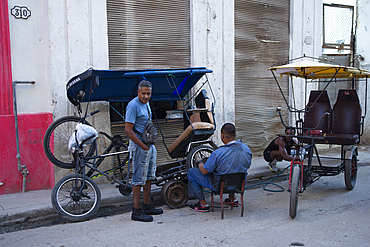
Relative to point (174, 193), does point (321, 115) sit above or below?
above

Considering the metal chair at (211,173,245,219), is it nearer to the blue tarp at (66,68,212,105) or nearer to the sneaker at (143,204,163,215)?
the sneaker at (143,204,163,215)

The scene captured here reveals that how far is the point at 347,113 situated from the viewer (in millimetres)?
6645

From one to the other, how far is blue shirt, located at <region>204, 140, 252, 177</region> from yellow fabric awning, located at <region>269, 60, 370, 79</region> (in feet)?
6.32

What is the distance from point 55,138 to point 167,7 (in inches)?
153

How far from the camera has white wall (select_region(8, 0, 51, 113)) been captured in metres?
5.86

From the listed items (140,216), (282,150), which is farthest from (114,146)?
(282,150)

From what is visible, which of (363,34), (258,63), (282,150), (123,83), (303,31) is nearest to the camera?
(123,83)

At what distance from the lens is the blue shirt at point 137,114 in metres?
4.35

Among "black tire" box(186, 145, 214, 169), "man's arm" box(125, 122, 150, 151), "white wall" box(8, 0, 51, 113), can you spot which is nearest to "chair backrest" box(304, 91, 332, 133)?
"black tire" box(186, 145, 214, 169)

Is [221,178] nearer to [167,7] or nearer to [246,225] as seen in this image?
[246,225]

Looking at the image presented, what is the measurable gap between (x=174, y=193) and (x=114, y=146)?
4.71 feet

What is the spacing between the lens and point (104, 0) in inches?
258

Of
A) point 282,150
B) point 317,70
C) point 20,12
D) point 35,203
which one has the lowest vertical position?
point 35,203

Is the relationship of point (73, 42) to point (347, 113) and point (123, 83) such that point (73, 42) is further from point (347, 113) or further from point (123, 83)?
point (347, 113)
